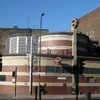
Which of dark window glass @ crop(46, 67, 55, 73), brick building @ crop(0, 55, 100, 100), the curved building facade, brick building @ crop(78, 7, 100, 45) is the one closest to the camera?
brick building @ crop(0, 55, 100, 100)

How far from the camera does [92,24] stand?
180 feet

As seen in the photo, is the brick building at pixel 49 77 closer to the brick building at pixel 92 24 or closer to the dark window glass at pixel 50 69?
the dark window glass at pixel 50 69

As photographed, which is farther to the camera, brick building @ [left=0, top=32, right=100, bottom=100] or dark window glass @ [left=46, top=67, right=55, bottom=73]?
dark window glass @ [left=46, top=67, right=55, bottom=73]

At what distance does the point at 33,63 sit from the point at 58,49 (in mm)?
5595

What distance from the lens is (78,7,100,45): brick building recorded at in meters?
53.2

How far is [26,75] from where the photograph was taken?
31.2 metres

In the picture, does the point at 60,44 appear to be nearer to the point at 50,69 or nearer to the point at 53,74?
the point at 50,69

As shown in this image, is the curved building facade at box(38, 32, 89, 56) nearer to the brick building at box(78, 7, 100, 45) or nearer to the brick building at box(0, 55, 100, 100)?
the brick building at box(0, 55, 100, 100)

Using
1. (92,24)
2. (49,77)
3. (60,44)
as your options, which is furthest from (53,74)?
(92,24)

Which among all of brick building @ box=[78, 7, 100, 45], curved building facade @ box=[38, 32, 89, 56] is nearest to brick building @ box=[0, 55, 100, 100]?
curved building facade @ box=[38, 32, 89, 56]

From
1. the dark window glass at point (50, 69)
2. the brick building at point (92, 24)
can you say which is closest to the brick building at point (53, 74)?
the dark window glass at point (50, 69)

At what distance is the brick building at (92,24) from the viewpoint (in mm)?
53188

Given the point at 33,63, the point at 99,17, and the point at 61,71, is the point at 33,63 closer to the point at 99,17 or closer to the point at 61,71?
the point at 61,71

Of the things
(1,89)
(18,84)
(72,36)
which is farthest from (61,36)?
(1,89)
